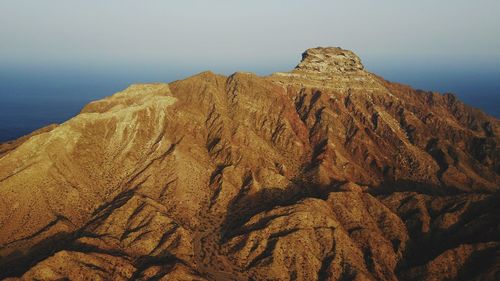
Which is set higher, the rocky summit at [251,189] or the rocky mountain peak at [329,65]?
the rocky mountain peak at [329,65]

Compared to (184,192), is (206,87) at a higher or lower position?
higher

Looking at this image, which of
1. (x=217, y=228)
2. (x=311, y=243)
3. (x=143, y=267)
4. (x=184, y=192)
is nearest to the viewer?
(x=143, y=267)

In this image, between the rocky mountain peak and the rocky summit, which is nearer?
the rocky summit

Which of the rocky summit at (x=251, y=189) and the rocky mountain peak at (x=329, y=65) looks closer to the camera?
the rocky summit at (x=251, y=189)

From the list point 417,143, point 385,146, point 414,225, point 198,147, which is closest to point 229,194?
point 198,147

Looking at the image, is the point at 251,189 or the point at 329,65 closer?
the point at 251,189

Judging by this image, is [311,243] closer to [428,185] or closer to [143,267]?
[143,267]

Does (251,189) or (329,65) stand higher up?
(329,65)

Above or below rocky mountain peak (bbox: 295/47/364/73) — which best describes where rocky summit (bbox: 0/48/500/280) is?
below
